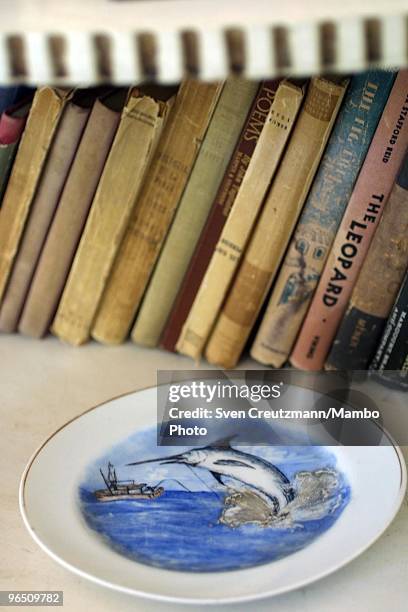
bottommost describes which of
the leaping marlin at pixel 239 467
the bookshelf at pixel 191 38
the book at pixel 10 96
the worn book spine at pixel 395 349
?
the leaping marlin at pixel 239 467

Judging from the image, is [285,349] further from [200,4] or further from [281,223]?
[200,4]

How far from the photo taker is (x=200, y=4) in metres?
0.39

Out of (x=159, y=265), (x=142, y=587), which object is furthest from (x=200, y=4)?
(x=159, y=265)

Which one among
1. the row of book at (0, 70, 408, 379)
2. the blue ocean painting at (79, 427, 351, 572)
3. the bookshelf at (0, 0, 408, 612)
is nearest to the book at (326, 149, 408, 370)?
the row of book at (0, 70, 408, 379)

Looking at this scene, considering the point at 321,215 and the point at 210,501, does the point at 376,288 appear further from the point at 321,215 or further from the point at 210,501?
the point at 210,501

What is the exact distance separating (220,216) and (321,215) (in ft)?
0.28

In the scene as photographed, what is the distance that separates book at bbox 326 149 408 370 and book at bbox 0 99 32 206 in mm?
302

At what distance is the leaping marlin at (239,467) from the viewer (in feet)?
2.22

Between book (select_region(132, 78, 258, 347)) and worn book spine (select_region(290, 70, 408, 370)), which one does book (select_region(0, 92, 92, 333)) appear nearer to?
book (select_region(132, 78, 258, 347))

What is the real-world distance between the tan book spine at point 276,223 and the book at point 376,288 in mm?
67

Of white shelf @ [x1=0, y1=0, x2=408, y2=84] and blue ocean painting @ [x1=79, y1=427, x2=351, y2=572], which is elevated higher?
white shelf @ [x1=0, y1=0, x2=408, y2=84]

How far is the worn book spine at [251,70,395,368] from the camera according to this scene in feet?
2.38

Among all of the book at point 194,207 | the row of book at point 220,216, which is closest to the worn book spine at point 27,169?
the row of book at point 220,216

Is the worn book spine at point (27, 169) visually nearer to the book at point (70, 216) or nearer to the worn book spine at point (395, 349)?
the book at point (70, 216)
